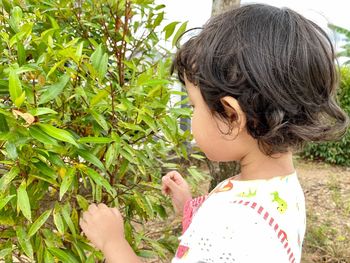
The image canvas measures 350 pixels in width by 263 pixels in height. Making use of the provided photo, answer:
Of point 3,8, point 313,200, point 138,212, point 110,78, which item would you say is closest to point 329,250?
point 313,200

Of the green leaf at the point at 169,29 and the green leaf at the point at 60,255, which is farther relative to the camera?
the green leaf at the point at 169,29

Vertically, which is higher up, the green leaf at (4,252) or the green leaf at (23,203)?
the green leaf at (23,203)

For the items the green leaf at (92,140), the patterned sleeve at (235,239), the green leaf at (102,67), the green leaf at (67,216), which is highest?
the green leaf at (102,67)

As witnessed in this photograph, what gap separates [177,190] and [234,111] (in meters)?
0.49

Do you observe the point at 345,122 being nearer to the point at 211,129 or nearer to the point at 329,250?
the point at 211,129

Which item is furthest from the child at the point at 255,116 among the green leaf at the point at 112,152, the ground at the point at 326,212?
the ground at the point at 326,212

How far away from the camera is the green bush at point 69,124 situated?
1.04 m

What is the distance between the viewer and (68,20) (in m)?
1.59

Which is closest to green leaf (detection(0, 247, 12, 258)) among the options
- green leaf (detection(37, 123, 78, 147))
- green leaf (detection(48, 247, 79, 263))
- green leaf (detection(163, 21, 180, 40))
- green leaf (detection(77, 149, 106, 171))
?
green leaf (detection(48, 247, 79, 263))

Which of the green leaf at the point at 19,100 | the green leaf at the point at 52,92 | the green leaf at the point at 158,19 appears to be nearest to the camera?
the green leaf at the point at 19,100

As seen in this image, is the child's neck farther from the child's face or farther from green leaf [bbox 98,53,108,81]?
green leaf [bbox 98,53,108,81]

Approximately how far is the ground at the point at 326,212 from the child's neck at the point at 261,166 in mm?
2481

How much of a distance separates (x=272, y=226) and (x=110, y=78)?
651 millimetres

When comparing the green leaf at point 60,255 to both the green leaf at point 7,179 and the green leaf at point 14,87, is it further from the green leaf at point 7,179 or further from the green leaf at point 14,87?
the green leaf at point 14,87
